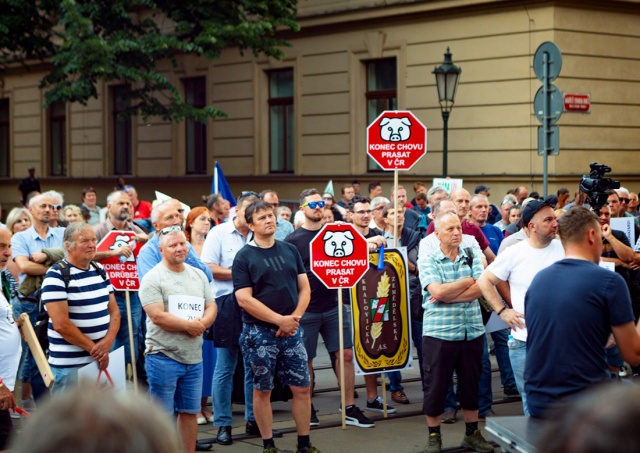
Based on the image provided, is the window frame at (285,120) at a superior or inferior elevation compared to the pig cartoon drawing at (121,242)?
superior

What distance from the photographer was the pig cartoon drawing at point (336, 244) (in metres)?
9.33

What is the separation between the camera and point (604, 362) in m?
5.36

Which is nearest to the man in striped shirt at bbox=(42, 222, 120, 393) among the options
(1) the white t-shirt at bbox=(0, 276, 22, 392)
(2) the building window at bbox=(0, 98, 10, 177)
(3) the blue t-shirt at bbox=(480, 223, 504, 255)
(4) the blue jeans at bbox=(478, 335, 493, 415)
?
(1) the white t-shirt at bbox=(0, 276, 22, 392)

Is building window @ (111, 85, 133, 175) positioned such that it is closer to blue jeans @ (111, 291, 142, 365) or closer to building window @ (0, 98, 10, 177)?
building window @ (0, 98, 10, 177)

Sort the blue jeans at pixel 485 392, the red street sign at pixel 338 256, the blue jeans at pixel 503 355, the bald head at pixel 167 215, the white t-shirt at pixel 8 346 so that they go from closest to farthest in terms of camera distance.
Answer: the white t-shirt at pixel 8 346
the bald head at pixel 167 215
the red street sign at pixel 338 256
the blue jeans at pixel 485 392
the blue jeans at pixel 503 355

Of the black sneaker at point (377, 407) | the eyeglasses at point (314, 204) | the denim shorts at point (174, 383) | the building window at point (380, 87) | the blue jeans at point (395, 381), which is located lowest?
the black sneaker at point (377, 407)

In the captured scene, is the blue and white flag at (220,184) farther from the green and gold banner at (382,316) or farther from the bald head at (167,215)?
the bald head at (167,215)

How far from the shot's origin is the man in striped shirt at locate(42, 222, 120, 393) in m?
7.19

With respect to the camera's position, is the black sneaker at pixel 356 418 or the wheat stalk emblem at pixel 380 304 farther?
the wheat stalk emblem at pixel 380 304

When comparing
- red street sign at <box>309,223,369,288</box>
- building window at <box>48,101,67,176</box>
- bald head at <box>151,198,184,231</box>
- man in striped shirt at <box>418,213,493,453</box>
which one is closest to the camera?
man in striped shirt at <box>418,213,493,453</box>

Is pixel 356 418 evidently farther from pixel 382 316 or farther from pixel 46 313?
pixel 46 313

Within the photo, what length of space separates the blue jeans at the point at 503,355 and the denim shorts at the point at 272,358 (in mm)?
2933

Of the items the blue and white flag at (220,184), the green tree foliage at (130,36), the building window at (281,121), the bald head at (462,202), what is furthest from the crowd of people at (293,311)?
the building window at (281,121)

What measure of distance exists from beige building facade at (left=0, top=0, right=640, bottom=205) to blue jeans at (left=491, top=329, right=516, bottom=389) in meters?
11.1
